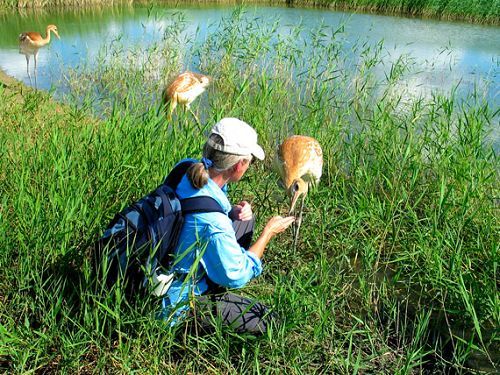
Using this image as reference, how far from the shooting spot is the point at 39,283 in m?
2.22

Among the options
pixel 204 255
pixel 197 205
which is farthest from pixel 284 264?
pixel 197 205

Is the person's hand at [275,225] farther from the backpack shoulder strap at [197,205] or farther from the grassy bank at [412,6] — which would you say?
the grassy bank at [412,6]

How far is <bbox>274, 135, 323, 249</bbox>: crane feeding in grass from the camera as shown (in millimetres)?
3211

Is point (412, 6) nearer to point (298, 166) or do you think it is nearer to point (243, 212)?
point (298, 166)

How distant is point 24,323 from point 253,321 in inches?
38.8

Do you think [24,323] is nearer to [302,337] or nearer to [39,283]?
[39,283]

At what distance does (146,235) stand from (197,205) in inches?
8.9

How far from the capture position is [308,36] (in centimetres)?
962

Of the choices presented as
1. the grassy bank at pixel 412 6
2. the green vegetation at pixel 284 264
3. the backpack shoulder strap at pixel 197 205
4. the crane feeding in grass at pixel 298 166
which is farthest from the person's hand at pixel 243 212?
the grassy bank at pixel 412 6

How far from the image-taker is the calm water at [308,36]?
7699 mm

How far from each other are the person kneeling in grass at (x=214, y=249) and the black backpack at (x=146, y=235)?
0.04 m

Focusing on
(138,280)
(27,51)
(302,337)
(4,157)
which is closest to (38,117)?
(4,157)

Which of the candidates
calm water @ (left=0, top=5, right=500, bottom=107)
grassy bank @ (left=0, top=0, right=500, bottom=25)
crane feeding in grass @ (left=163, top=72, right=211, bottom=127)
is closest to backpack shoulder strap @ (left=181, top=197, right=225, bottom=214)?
crane feeding in grass @ (left=163, top=72, right=211, bottom=127)

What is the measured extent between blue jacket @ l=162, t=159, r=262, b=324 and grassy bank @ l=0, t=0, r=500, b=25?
547 inches
